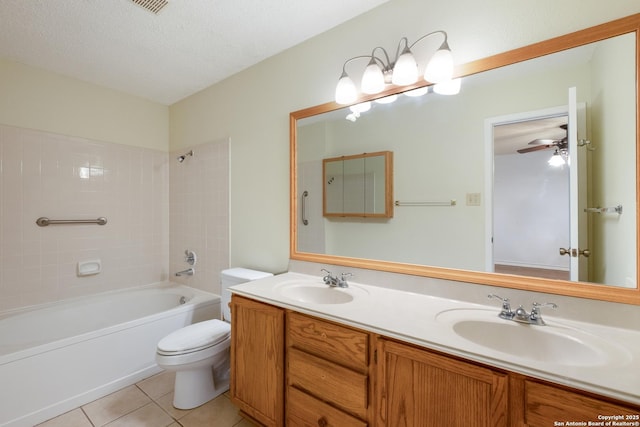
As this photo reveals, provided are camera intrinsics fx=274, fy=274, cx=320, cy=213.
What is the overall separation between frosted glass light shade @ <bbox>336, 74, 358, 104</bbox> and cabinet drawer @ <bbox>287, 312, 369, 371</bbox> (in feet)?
4.03

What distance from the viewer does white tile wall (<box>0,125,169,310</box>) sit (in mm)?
2135

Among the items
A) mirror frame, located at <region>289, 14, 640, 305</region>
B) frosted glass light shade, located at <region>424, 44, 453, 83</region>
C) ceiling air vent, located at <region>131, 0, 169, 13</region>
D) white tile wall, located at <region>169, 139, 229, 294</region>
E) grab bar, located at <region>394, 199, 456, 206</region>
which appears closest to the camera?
mirror frame, located at <region>289, 14, 640, 305</region>

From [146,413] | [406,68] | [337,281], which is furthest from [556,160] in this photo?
[146,413]

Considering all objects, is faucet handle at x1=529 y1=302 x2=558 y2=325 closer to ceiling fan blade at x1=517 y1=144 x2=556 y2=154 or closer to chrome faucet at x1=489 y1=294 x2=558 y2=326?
chrome faucet at x1=489 y1=294 x2=558 y2=326

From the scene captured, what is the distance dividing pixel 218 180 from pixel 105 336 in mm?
1427

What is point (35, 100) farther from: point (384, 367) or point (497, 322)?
point (497, 322)

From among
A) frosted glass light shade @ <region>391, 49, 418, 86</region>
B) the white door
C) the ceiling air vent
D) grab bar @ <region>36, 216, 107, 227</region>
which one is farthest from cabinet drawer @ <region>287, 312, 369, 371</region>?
grab bar @ <region>36, 216, 107, 227</region>

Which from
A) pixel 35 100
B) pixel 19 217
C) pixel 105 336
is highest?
pixel 35 100

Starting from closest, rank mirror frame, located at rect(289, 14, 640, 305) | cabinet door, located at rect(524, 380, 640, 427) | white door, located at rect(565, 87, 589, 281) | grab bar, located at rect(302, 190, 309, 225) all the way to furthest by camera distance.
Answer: cabinet door, located at rect(524, 380, 640, 427), mirror frame, located at rect(289, 14, 640, 305), white door, located at rect(565, 87, 589, 281), grab bar, located at rect(302, 190, 309, 225)

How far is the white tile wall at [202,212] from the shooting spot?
2.50 m

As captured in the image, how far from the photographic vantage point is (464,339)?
92cm

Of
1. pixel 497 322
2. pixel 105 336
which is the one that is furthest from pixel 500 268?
pixel 105 336

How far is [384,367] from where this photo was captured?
1.02 m

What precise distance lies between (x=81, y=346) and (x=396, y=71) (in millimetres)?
2549
